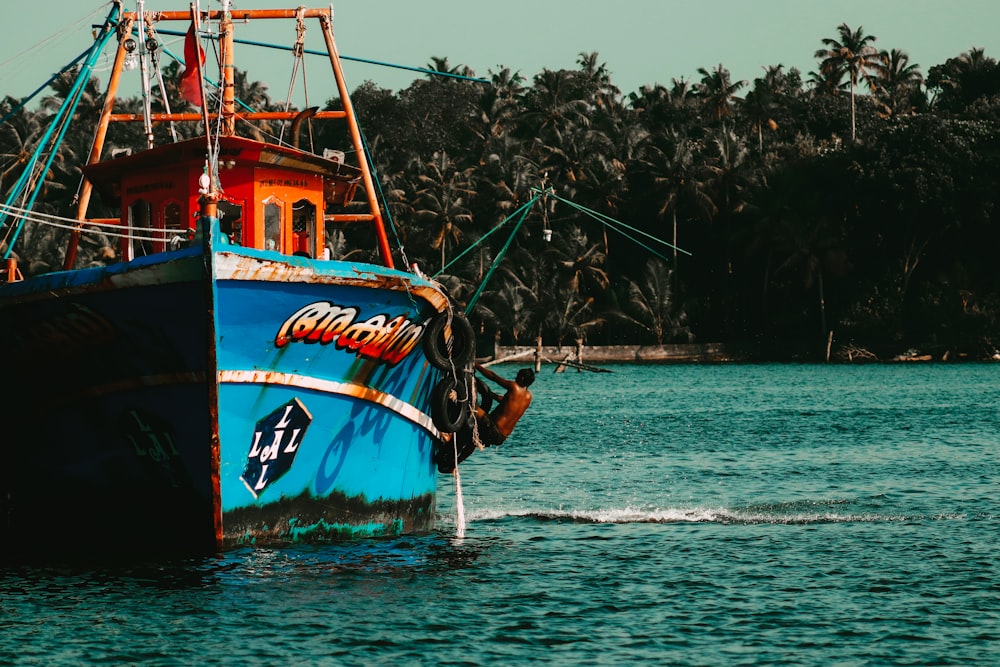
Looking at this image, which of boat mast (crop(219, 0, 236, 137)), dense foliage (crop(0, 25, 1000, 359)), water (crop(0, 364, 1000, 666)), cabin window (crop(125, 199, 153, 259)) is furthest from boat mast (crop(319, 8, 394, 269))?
dense foliage (crop(0, 25, 1000, 359))

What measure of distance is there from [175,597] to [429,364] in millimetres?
5407

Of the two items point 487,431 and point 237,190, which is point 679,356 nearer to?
point 487,431

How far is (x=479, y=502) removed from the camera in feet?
85.2

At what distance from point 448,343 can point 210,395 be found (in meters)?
4.18

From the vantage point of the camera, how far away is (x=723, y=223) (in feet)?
324

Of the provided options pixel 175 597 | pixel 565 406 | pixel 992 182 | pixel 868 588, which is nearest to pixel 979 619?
pixel 868 588

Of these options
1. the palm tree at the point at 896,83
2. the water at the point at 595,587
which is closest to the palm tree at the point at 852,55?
the palm tree at the point at 896,83

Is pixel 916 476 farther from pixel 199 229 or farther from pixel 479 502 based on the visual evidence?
pixel 199 229

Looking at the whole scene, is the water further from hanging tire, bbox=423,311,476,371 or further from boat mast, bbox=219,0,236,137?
boat mast, bbox=219,0,236,137

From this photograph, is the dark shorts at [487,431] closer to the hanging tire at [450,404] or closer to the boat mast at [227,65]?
the hanging tire at [450,404]

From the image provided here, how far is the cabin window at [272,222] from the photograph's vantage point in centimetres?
1934

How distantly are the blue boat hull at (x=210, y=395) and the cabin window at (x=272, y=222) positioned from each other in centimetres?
234

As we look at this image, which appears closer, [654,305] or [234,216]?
[234,216]

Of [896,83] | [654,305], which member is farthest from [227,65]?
[896,83]
